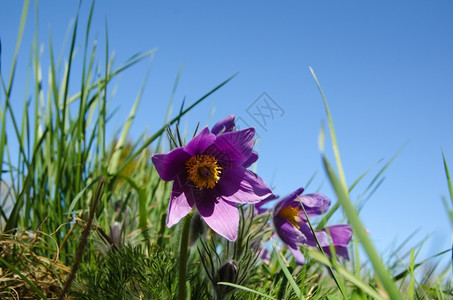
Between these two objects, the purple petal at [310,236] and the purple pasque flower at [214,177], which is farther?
the purple petal at [310,236]

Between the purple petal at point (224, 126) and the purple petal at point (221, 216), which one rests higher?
the purple petal at point (224, 126)

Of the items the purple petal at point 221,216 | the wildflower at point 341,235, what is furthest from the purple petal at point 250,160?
the wildflower at point 341,235

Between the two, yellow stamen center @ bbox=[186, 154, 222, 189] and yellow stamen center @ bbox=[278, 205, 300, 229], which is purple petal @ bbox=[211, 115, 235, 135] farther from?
yellow stamen center @ bbox=[278, 205, 300, 229]

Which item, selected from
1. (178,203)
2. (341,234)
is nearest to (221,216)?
(178,203)

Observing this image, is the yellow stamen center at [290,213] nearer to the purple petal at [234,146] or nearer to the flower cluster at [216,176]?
the flower cluster at [216,176]

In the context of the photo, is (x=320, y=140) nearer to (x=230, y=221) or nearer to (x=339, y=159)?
(x=339, y=159)

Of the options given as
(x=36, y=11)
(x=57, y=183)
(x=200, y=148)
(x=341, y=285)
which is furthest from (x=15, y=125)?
(x=341, y=285)
